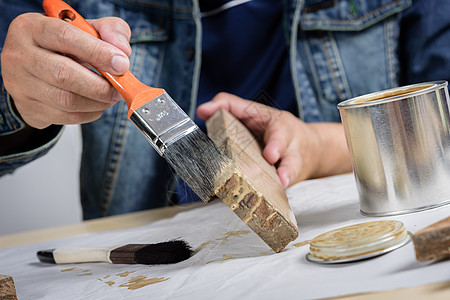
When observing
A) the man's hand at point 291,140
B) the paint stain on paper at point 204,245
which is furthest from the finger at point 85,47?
the man's hand at point 291,140

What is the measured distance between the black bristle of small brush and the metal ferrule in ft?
0.44

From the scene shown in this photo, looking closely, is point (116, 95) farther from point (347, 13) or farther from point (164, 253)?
point (347, 13)

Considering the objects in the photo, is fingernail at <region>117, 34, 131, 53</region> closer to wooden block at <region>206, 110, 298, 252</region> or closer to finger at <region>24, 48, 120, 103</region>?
finger at <region>24, 48, 120, 103</region>

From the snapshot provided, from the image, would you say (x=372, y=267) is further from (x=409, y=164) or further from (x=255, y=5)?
(x=255, y=5)

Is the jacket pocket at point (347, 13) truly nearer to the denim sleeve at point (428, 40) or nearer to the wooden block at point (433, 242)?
the denim sleeve at point (428, 40)

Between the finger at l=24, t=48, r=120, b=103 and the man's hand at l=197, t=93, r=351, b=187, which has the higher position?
the finger at l=24, t=48, r=120, b=103

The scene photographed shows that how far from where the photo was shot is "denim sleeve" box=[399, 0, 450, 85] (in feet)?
3.96

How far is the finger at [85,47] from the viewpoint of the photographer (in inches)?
26.0

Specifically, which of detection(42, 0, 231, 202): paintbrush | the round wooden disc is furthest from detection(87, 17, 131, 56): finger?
the round wooden disc

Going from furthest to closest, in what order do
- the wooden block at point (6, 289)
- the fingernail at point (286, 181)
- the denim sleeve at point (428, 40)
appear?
the denim sleeve at point (428, 40) → the fingernail at point (286, 181) → the wooden block at point (6, 289)

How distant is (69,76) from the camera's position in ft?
2.27

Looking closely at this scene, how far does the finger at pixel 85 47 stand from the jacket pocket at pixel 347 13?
0.74m

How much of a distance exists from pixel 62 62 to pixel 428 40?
0.92 meters

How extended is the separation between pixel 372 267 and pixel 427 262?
0.05 m
